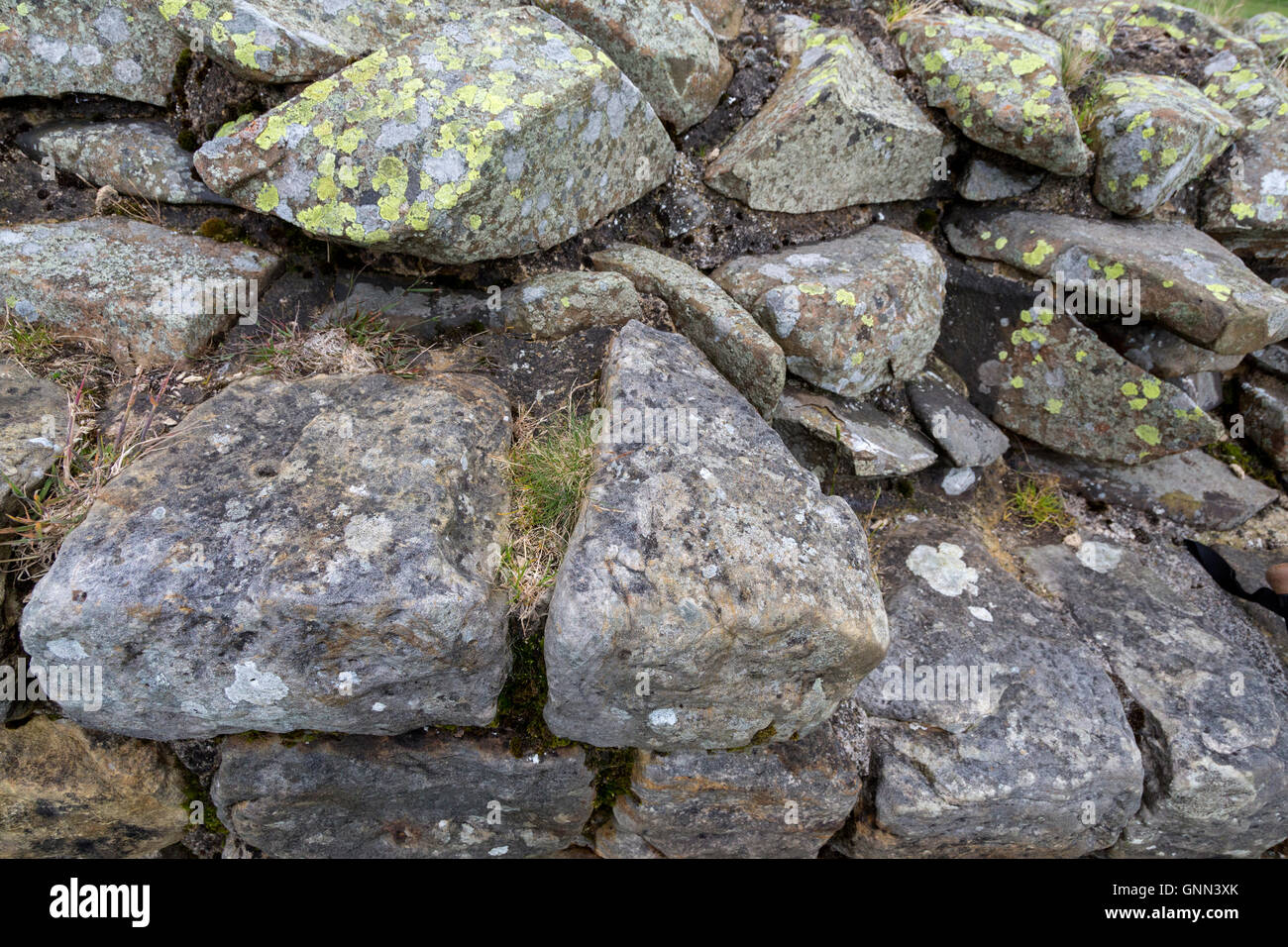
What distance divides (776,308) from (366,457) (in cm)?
247

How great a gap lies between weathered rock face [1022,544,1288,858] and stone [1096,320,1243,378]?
4.77 feet

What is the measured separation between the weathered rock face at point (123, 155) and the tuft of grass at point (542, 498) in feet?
8.00

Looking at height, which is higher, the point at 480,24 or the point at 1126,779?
the point at 480,24

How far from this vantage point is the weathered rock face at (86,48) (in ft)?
12.5

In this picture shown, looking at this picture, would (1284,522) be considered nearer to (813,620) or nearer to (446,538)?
(813,620)

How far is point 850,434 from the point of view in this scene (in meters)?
4.41

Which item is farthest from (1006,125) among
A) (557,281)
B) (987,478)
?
(557,281)

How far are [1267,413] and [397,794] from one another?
661 centimetres

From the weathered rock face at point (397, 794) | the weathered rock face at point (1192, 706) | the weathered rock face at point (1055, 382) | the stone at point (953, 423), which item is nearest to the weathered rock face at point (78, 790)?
the weathered rock face at point (397, 794)

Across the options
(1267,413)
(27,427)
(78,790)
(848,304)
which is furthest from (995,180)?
(78,790)

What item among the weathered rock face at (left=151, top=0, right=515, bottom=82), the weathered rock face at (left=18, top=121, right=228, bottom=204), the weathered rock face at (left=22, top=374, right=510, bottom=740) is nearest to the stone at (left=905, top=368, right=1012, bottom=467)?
the weathered rock face at (left=22, top=374, right=510, bottom=740)

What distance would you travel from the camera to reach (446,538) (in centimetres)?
312

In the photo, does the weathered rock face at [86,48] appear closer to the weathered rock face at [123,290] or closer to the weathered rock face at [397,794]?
the weathered rock face at [123,290]

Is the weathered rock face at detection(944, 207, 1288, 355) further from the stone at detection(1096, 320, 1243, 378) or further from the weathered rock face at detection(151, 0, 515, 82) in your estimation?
the weathered rock face at detection(151, 0, 515, 82)
